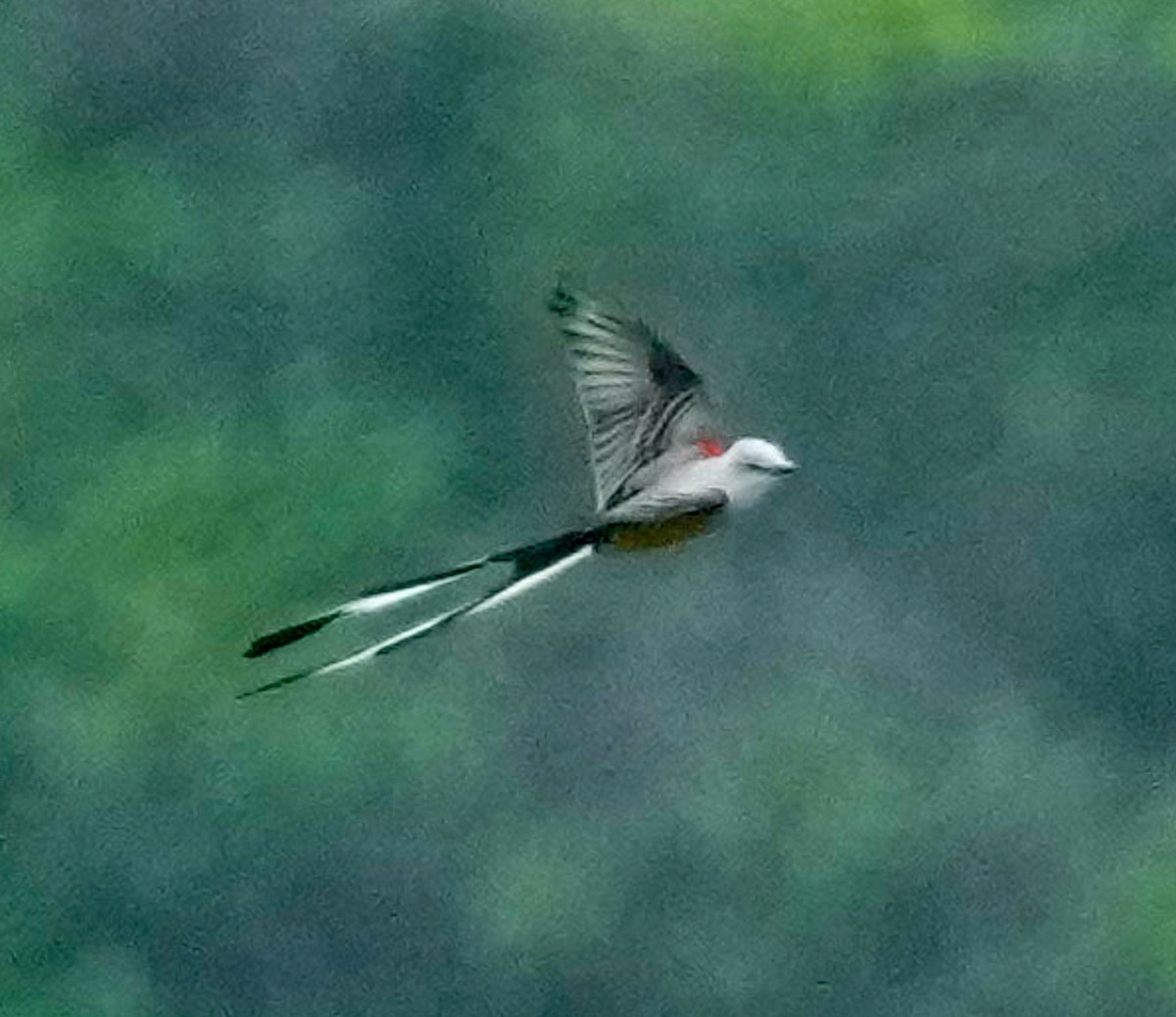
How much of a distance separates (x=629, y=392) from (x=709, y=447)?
1.1 inches

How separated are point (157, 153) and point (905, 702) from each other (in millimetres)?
286

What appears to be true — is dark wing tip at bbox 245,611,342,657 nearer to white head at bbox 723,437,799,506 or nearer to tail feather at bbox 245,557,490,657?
tail feather at bbox 245,557,490,657

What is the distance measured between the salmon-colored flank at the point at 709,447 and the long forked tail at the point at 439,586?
37mm

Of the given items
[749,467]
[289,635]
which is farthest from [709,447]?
[289,635]

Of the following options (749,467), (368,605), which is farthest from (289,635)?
(749,467)

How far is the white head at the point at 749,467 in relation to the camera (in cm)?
72

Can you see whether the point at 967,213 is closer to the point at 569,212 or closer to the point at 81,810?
the point at 569,212

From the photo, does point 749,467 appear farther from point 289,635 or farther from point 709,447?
point 289,635

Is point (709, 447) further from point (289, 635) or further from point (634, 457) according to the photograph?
point (289, 635)

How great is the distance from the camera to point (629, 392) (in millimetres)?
714

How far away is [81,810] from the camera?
2.49 feet

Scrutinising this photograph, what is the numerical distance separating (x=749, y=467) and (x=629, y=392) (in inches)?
1.6

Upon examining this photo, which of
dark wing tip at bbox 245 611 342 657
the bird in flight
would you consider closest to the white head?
the bird in flight

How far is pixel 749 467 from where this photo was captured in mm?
727
